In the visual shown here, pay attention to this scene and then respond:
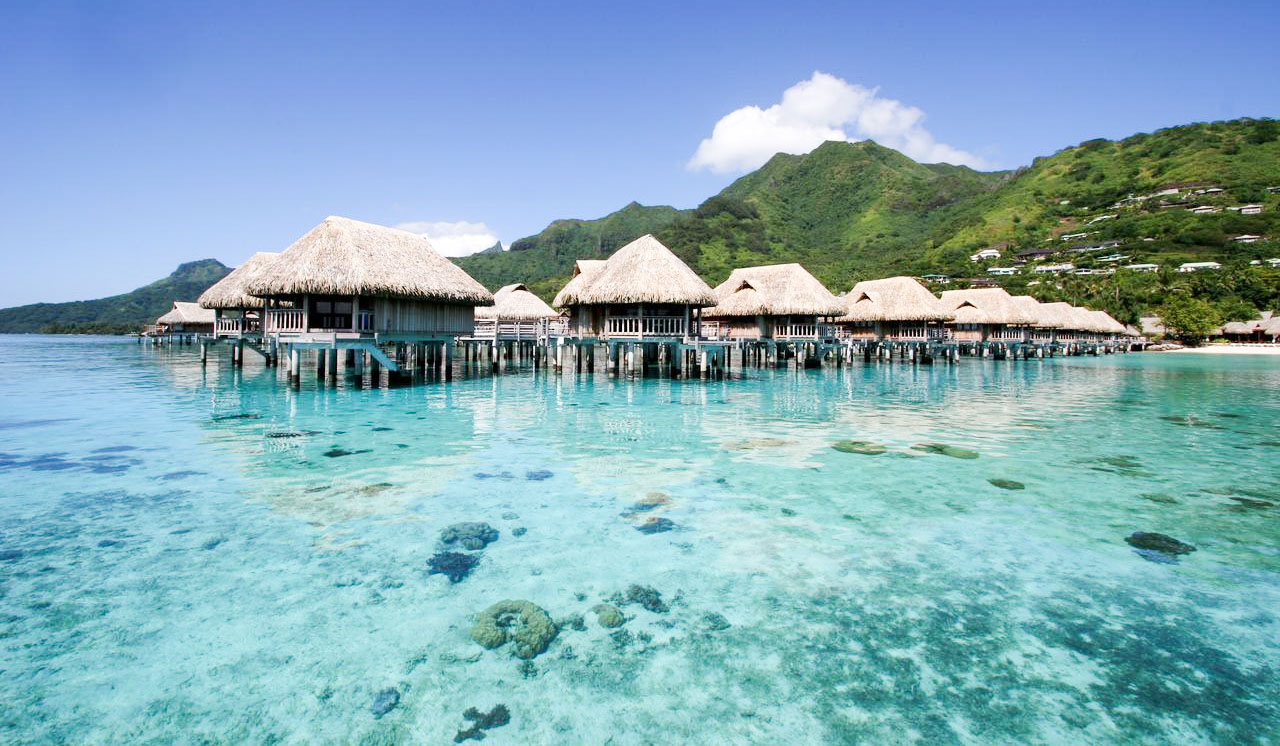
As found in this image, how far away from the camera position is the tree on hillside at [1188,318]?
186 ft

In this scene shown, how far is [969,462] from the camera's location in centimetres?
948

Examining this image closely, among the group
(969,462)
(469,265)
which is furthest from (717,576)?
(469,265)

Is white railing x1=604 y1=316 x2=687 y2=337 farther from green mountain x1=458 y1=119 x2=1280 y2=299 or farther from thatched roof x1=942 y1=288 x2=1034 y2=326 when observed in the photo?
green mountain x1=458 y1=119 x2=1280 y2=299

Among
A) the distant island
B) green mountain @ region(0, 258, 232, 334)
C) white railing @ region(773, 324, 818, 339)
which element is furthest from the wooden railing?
green mountain @ region(0, 258, 232, 334)

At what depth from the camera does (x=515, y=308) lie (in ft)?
125

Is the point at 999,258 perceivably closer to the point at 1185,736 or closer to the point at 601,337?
the point at 601,337

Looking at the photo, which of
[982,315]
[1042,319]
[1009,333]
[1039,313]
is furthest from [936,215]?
[982,315]

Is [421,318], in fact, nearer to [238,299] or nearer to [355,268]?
[355,268]

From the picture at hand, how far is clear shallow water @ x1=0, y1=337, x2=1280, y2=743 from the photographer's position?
3355 mm

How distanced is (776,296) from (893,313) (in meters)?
10.4

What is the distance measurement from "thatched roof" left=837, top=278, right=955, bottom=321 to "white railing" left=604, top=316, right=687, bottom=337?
653 inches

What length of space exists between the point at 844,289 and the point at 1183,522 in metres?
64.6

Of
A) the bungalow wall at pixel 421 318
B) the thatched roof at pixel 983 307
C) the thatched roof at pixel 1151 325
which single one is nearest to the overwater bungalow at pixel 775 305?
the bungalow wall at pixel 421 318

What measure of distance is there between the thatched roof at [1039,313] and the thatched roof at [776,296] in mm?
26833
